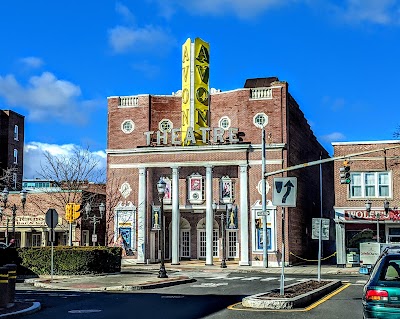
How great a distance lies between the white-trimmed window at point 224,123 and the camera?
47078 mm

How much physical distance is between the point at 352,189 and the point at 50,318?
31.5m

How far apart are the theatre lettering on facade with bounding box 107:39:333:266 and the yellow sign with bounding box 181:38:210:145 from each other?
0.07 metres

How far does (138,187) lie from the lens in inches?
1850

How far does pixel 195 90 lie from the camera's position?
46531 mm

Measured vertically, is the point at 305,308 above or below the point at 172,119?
below

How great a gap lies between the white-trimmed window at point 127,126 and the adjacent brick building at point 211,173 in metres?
0.08

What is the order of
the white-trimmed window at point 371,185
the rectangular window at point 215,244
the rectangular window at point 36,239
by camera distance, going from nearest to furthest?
the white-trimmed window at point 371,185, the rectangular window at point 215,244, the rectangular window at point 36,239

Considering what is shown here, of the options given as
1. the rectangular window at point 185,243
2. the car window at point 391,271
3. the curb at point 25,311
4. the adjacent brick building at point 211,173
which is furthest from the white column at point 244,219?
the car window at point 391,271

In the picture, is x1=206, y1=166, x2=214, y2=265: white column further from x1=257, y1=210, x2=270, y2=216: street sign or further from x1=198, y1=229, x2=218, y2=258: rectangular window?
x1=198, y1=229, x2=218, y2=258: rectangular window

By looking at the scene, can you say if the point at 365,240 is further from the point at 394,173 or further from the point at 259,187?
the point at 259,187

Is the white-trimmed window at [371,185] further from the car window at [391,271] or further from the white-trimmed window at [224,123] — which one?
the car window at [391,271]

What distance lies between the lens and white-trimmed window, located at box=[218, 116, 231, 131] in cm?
4708

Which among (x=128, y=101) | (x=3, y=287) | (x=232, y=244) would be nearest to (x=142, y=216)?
(x=232, y=244)

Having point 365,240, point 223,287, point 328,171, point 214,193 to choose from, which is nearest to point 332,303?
point 223,287
